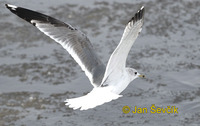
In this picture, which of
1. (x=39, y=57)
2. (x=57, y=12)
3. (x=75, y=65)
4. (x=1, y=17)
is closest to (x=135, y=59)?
(x=75, y=65)

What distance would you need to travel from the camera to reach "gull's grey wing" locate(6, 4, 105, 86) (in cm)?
558

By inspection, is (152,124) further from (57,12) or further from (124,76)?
(57,12)

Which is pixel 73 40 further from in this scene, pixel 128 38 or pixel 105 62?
pixel 105 62

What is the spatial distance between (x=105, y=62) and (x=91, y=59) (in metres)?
1.62

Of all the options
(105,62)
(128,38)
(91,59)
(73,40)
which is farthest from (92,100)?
(105,62)

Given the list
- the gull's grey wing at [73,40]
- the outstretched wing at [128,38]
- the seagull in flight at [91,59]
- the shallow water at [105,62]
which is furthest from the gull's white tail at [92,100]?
the shallow water at [105,62]

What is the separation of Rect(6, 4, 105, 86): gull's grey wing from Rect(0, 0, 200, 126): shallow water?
2.36ft

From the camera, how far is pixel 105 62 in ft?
24.2

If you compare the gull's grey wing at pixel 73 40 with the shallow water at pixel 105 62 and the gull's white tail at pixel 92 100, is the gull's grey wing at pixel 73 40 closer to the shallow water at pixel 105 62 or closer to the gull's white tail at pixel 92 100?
the gull's white tail at pixel 92 100

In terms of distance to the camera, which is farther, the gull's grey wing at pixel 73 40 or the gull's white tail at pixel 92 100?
the gull's grey wing at pixel 73 40

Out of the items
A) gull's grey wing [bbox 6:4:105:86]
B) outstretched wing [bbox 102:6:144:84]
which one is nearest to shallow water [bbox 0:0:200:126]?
gull's grey wing [bbox 6:4:105:86]

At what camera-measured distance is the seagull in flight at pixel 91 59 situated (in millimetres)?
4879

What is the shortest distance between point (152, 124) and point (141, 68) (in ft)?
4.75

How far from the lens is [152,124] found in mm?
5941
